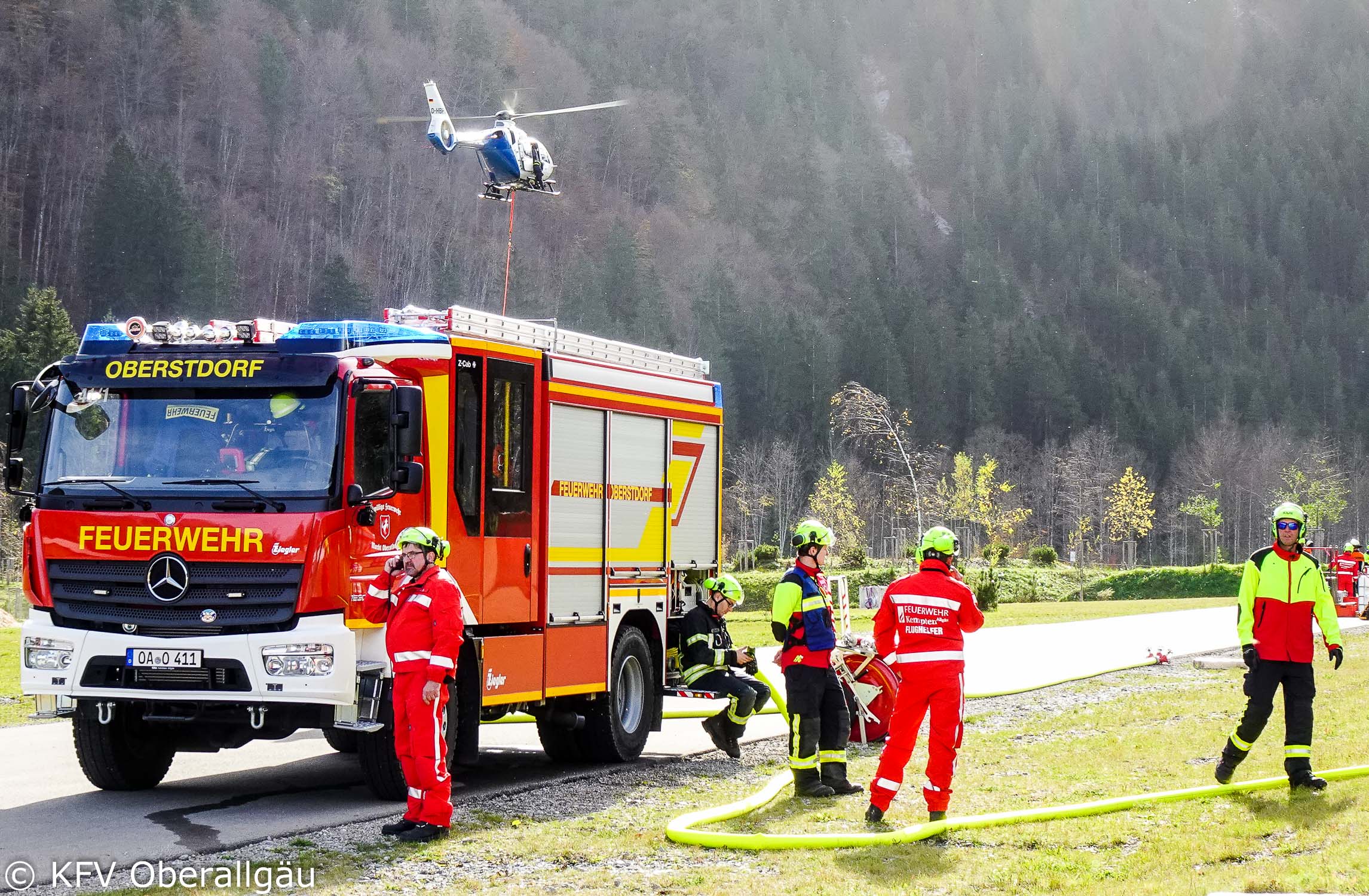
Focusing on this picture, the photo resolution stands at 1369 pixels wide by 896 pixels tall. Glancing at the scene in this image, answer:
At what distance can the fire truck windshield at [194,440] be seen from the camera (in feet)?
30.1

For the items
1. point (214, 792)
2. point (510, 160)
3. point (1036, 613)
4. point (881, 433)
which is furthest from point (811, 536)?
point (881, 433)

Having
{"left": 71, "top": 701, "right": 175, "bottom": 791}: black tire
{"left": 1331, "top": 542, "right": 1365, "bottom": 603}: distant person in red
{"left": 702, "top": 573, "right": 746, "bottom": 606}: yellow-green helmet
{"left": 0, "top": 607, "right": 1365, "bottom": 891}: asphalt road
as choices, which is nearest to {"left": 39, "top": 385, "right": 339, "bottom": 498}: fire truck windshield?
{"left": 71, "top": 701, "right": 175, "bottom": 791}: black tire

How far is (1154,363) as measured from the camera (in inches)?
6127

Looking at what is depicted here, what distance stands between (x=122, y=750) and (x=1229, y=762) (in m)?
7.22

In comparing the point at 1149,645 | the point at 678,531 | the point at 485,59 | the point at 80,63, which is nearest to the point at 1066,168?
the point at 485,59

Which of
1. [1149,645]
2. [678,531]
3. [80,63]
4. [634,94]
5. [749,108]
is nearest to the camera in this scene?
[678,531]

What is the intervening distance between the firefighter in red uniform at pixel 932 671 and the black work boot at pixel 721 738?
3647mm

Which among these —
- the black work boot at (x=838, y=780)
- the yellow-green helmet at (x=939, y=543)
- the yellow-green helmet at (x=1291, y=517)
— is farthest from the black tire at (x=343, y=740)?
the yellow-green helmet at (x=1291, y=517)

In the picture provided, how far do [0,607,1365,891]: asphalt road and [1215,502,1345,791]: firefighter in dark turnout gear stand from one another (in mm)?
4867

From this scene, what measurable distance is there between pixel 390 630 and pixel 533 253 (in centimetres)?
14003

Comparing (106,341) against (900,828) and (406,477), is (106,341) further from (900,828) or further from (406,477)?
(900,828)

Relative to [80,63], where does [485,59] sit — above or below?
above

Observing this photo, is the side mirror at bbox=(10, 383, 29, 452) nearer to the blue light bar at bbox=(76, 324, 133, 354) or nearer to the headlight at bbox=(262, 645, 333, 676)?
the blue light bar at bbox=(76, 324, 133, 354)

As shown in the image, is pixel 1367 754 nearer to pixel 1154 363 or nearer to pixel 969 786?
pixel 969 786
